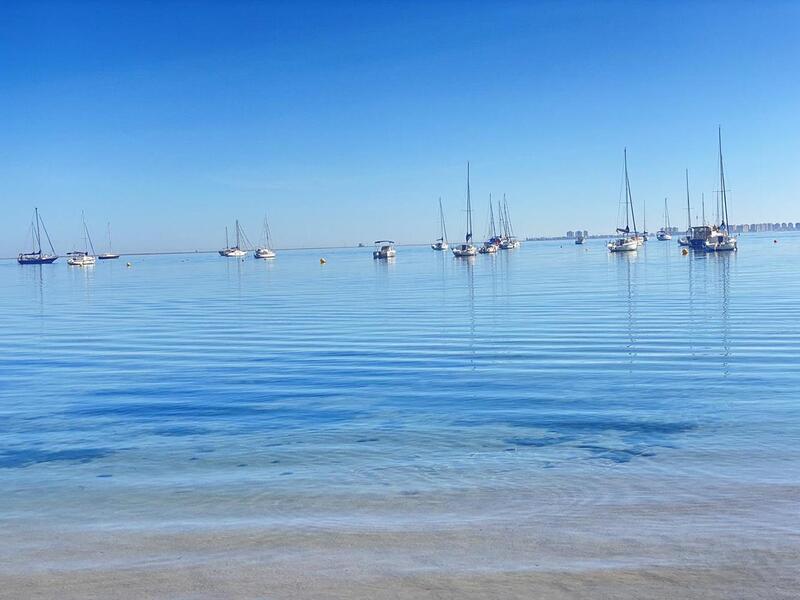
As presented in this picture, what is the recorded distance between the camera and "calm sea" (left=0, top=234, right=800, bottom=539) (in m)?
11.3

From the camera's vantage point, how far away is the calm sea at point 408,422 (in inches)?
444

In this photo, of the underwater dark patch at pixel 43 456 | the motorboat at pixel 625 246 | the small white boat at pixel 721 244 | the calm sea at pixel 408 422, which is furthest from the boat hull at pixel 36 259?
the underwater dark patch at pixel 43 456

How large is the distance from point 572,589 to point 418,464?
17.6 feet

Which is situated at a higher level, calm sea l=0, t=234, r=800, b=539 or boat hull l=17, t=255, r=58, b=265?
boat hull l=17, t=255, r=58, b=265

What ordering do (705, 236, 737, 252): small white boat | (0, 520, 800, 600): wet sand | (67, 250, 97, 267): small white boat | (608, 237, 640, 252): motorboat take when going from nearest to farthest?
(0, 520, 800, 600): wet sand, (705, 236, 737, 252): small white boat, (608, 237, 640, 252): motorboat, (67, 250, 97, 267): small white boat

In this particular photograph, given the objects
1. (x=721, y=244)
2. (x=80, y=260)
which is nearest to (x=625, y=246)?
(x=721, y=244)

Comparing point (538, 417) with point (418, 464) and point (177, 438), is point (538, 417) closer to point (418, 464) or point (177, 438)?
point (418, 464)

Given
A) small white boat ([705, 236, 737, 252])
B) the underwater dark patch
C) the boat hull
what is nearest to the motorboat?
small white boat ([705, 236, 737, 252])

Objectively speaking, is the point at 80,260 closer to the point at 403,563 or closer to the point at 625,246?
the point at 625,246

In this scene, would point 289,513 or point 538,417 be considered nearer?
point 289,513

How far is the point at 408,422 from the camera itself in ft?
54.5

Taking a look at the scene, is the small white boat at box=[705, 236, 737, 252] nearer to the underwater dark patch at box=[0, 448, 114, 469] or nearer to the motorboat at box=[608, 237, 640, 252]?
the motorboat at box=[608, 237, 640, 252]

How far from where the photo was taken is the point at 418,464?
13312 millimetres

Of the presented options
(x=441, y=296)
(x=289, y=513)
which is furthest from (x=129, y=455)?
(x=441, y=296)
